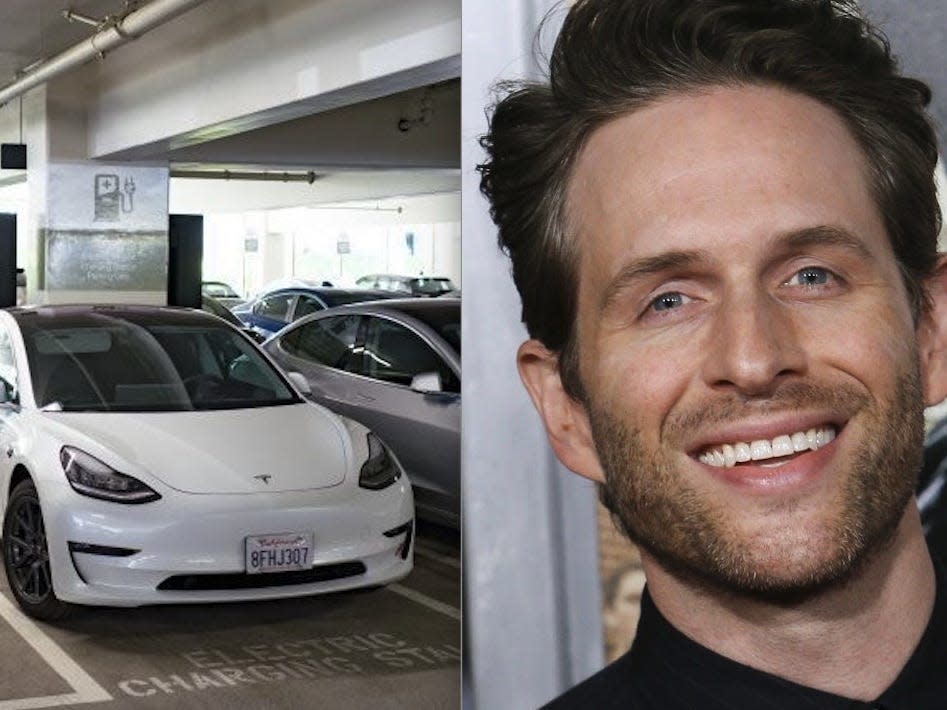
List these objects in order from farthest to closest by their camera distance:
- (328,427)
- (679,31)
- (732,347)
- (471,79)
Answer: (328,427) < (471,79) < (679,31) < (732,347)

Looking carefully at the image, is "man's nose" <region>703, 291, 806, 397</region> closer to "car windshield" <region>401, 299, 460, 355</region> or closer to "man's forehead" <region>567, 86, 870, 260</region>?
"man's forehead" <region>567, 86, 870, 260</region>

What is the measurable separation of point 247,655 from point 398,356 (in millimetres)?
2694

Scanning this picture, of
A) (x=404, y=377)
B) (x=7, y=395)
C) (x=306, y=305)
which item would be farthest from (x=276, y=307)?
(x=7, y=395)

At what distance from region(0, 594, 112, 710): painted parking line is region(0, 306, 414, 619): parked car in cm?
10

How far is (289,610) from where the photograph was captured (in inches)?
263

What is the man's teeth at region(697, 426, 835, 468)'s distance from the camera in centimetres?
172

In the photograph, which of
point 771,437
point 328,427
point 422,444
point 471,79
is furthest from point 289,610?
point 771,437

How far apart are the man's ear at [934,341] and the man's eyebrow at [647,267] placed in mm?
325

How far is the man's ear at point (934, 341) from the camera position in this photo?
6.16 feet

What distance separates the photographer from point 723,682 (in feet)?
5.93

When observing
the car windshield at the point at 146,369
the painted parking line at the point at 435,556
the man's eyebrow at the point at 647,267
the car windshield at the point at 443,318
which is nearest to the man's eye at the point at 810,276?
the man's eyebrow at the point at 647,267

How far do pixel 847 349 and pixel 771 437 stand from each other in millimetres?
141

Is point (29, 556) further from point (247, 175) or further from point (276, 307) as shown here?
point (247, 175)

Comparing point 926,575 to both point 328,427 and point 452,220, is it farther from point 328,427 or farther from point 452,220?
point 452,220
